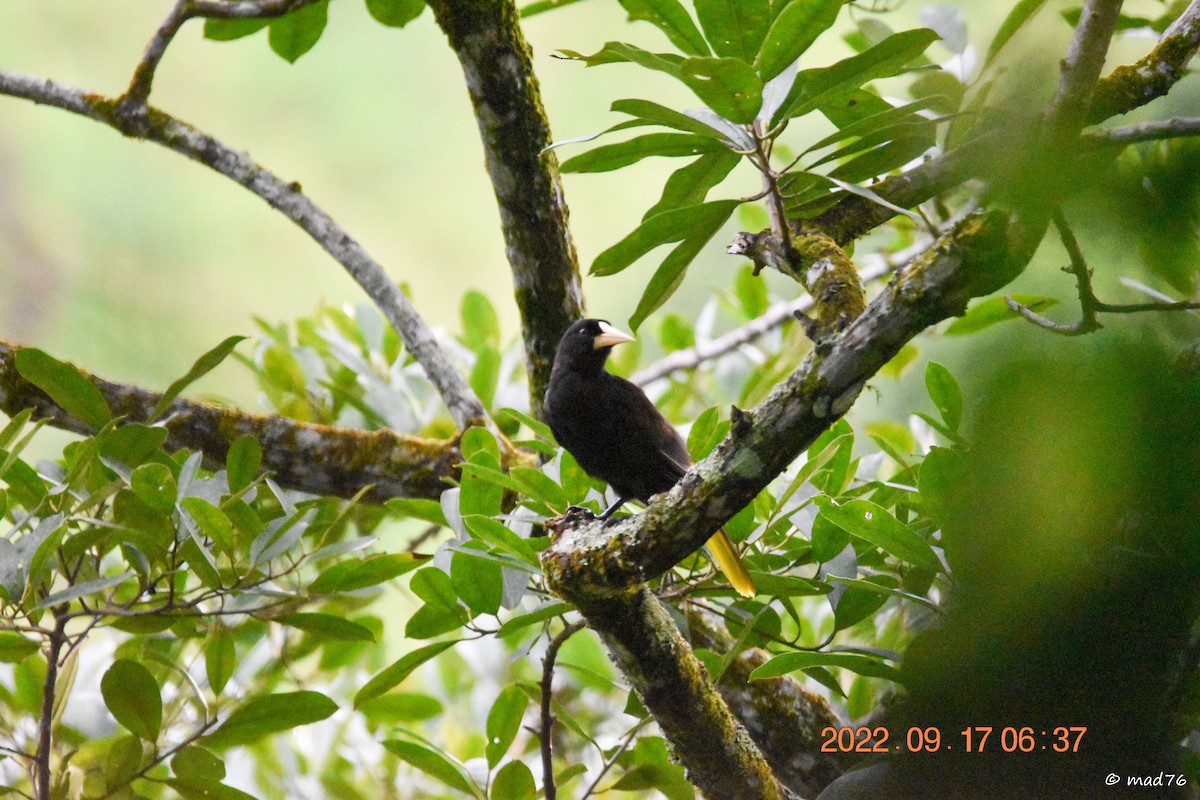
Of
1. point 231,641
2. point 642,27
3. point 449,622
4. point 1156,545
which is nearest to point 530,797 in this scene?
point 449,622

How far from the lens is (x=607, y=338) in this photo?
235 centimetres

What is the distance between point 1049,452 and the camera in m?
0.32

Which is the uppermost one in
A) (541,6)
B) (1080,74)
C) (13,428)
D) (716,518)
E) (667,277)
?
(541,6)

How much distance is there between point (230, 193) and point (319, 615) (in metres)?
6.42

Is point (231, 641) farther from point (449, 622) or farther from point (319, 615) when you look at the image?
point (449, 622)

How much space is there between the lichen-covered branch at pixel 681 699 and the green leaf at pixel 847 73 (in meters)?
0.73

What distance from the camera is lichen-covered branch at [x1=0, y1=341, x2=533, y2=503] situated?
2.15 m

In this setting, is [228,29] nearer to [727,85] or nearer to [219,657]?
[219,657]

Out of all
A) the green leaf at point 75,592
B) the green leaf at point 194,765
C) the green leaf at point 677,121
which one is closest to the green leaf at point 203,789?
the green leaf at point 194,765

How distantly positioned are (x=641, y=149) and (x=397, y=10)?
1.23 meters

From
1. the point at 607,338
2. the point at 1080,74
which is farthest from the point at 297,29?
the point at 1080,74

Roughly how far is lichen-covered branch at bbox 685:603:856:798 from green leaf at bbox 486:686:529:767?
14.6 inches

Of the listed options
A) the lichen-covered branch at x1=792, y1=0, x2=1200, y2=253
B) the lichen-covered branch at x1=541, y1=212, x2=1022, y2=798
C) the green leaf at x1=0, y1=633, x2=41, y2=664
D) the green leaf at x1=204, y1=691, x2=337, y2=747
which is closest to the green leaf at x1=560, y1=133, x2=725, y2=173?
the lichen-covered branch at x1=792, y1=0, x2=1200, y2=253

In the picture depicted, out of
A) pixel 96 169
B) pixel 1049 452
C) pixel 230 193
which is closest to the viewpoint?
pixel 1049 452
